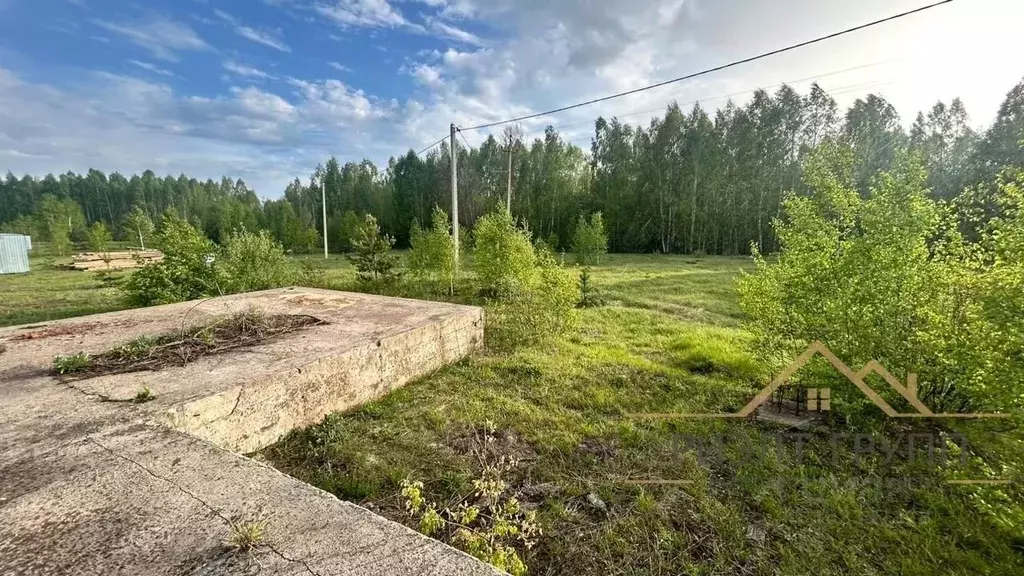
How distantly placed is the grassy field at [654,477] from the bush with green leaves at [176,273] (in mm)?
5148

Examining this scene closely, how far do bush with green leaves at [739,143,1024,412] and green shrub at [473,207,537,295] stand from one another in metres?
5.43

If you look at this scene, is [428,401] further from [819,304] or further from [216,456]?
[819,304]

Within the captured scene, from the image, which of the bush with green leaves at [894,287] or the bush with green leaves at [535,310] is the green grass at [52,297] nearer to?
the bush with green leaves at [535,310]

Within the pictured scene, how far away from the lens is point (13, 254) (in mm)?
18625

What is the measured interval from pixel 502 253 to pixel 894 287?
7.34 meters

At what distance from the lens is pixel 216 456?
2.09 metres

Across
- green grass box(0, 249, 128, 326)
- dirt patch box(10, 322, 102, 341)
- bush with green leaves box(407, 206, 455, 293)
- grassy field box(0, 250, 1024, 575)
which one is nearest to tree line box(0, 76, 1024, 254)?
green grass box(0, 249, 128, 326)

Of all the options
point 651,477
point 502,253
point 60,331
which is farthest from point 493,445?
point 502,253

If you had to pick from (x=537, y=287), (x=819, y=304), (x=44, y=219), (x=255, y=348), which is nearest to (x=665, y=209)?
(x=537, y=287)

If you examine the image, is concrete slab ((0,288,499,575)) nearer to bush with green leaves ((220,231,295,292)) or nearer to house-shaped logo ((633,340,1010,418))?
house-shaped logo ((633,340,1010,418))

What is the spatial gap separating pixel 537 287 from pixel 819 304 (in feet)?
13.0

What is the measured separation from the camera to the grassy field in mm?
2291

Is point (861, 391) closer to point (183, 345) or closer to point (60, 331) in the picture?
point (183, 345)

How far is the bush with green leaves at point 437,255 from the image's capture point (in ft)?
37.3
